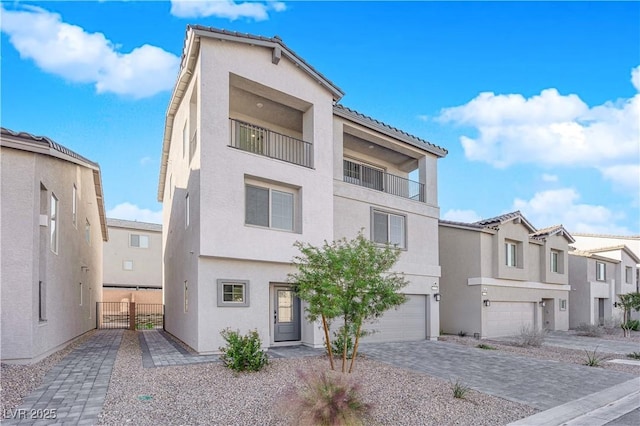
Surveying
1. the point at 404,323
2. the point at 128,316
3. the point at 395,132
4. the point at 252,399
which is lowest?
the point at 128,316

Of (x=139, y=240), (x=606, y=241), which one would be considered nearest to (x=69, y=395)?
(x=139, y=240)

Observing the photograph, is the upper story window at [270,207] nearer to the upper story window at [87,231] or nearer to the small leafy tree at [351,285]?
the small leafy tree at [351,285]

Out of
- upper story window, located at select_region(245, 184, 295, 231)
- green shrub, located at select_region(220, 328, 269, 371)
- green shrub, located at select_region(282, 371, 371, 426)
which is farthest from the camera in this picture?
upper story window, located at select_region(245, 184, 295, 231)

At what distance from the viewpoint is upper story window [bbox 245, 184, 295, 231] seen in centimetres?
1279

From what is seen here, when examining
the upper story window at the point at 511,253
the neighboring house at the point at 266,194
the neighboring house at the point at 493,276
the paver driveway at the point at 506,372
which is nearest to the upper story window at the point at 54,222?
the neighboring house at the point at 266,194

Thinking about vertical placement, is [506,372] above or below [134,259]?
below

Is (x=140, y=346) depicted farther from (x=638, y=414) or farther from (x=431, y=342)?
(x=638, y=414)

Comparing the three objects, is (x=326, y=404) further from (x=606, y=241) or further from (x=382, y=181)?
(x=606, y=241)

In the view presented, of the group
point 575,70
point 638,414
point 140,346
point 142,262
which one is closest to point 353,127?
point 575,70

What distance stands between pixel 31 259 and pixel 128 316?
14.8 meters

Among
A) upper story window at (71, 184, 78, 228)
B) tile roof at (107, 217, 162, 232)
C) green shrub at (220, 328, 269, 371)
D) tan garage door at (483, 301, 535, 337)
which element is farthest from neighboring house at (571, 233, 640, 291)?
upper story window at (71, 184, 78, 228)

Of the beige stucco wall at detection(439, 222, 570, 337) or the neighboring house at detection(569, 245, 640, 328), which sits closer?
the beige stucco wall at detection(439, 222, 570, 337)

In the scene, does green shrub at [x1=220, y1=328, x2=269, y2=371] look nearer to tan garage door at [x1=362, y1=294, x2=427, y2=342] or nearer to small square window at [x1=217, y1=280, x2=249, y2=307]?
small square window at [x1=217, y1=280, x2=249, y2=307]

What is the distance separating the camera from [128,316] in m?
23.0
